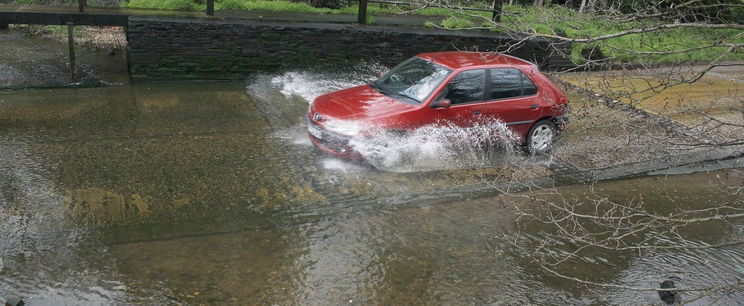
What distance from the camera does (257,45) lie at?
12312mm

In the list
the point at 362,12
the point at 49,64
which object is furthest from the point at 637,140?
the point at 49,64

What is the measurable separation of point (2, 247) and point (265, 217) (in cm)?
245

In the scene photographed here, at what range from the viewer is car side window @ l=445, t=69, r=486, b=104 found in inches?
334

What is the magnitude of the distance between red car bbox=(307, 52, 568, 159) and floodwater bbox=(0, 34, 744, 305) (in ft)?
1.47

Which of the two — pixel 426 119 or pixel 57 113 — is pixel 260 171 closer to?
pixel 426 119

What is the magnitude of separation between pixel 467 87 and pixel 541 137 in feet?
5.23

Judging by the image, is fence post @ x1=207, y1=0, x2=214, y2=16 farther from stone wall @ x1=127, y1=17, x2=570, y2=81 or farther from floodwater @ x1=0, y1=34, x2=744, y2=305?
floodwater @ x1=0, y1=34, x2=744, y2=305

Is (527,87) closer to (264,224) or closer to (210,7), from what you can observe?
(264,224)

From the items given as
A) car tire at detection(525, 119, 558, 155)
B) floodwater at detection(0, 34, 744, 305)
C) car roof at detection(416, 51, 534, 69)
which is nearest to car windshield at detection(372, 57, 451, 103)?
car roof at detection(416, 51, 534, 69)

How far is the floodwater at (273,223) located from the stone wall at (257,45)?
2.27 meters

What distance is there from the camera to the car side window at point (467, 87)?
8492mm

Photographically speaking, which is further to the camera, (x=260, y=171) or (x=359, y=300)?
(x=260, y=171)

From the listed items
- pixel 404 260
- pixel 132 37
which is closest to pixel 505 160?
pixel 404 260

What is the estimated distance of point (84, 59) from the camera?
1340 centimetres
